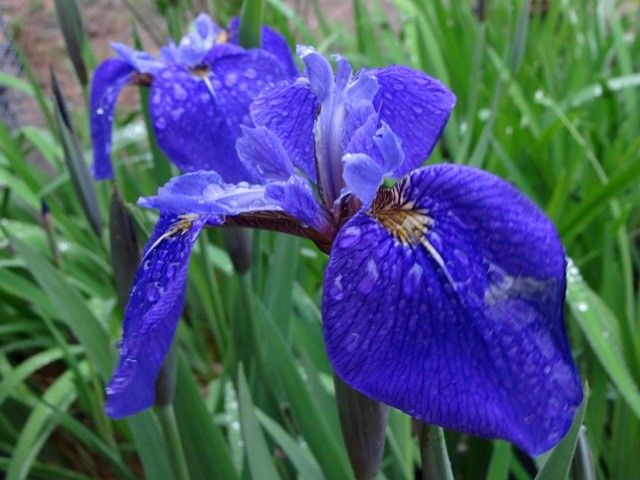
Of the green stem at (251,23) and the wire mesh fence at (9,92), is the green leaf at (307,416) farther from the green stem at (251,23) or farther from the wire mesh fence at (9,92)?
the wire mesh fence at (9,92)

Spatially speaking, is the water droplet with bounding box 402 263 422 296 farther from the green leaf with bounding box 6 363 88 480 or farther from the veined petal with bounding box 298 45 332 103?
the green leaf with bounding box 6 363 88 480

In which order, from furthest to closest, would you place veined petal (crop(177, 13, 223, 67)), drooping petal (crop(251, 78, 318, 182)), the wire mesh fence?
the wire mesh fence < veined petal (crop(177, 13, 223, 67)) < drooping petal (crop(251, 78, 318, 182))

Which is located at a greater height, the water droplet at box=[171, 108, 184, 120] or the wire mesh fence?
the water droplet at box=[171, 108, 184, 120]

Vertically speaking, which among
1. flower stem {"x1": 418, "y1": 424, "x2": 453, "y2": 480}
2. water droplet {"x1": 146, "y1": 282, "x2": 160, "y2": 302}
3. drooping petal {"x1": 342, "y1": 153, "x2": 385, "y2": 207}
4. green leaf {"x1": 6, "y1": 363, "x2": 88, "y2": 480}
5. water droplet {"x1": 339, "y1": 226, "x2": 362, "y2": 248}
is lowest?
green leaf {"x1": 6, "y1": 363, "x2": 88, "y2": 480}

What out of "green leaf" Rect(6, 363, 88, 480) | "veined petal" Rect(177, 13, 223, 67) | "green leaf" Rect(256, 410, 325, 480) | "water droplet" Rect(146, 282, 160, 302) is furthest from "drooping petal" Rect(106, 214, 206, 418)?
"green leaf" Rect(6, 363, 88, 480)

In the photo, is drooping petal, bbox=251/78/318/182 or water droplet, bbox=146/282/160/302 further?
drooping petal, bbox=251/78/318/182

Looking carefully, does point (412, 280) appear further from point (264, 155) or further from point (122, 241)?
point (122, 241)

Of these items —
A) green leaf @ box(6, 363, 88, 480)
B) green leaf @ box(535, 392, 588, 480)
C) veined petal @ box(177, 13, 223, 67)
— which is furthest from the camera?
green leaf @ box(6, 363, 88, 480)

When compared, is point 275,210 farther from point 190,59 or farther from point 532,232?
point 190,59
